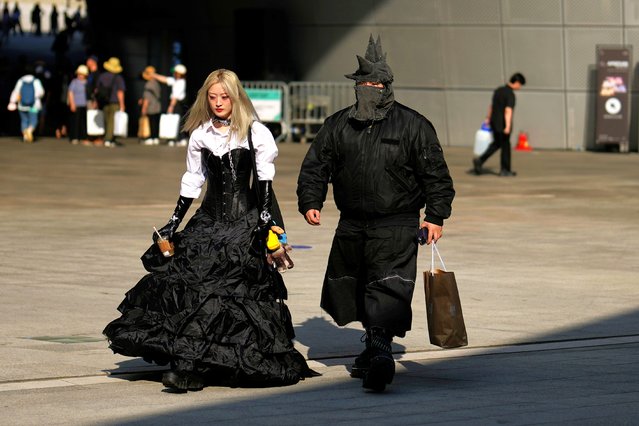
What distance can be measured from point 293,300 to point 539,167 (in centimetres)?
1636

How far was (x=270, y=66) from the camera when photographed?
36375 millimetres

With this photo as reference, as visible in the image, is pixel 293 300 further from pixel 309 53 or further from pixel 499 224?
pixel 309 53

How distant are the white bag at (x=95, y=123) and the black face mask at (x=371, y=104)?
2466cm

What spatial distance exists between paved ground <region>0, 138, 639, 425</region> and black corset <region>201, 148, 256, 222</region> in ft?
3.26

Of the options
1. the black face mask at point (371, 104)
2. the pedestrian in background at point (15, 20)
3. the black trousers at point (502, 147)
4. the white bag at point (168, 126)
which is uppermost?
the pedestrian in background at point (15, 20)

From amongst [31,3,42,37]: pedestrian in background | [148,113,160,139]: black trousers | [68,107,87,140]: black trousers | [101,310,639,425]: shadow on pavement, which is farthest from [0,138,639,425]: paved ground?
[31,3,42,37]: pedestrian in background

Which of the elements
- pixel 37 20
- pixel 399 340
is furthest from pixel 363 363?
pixel 37 20

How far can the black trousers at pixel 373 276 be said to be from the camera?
8.39 m

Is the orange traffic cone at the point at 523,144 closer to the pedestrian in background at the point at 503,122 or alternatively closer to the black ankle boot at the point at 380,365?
the pedestrian in background at the point at 503,122

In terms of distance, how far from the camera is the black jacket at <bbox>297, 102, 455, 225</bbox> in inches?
334

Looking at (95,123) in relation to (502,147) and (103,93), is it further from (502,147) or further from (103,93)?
(502,147)

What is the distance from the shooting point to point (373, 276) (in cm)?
845

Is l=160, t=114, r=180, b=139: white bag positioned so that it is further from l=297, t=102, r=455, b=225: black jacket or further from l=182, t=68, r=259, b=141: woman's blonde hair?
l=297, t=102, r=455, b=225: black jacket

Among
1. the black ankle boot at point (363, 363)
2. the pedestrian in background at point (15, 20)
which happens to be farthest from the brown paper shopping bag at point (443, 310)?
the pedestrian in background at point (15, 20)
